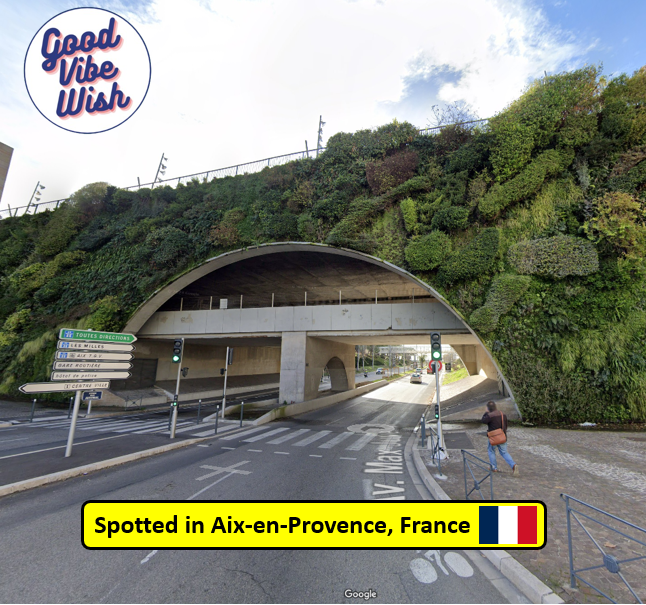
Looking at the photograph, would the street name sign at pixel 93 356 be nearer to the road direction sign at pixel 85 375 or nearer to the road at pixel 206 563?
the road direction sign at pixel 85 375

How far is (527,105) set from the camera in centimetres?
1745

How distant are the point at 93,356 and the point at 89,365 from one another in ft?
0.90

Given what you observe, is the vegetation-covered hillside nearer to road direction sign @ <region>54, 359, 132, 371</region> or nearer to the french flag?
the french flag

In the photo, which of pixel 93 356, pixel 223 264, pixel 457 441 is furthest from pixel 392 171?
pixel 93 356

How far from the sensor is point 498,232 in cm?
1675

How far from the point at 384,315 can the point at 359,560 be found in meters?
17.4

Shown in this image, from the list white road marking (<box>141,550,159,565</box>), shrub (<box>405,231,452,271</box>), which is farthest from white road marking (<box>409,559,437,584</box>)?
shrub (<box>405,231,452,271</box>)

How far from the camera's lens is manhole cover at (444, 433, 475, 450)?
1110 cm

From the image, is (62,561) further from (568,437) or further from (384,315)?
(384,315)

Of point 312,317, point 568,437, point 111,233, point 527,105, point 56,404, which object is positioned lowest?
point 56,404

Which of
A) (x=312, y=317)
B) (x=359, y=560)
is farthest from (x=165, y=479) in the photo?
(x=312, y=317)

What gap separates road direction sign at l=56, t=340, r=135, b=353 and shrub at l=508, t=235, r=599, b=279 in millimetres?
17403

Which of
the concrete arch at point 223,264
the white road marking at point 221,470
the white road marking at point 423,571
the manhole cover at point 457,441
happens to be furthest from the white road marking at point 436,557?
the concrete arch at point 223,264

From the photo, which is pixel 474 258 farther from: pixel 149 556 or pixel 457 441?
pixel 149 556
